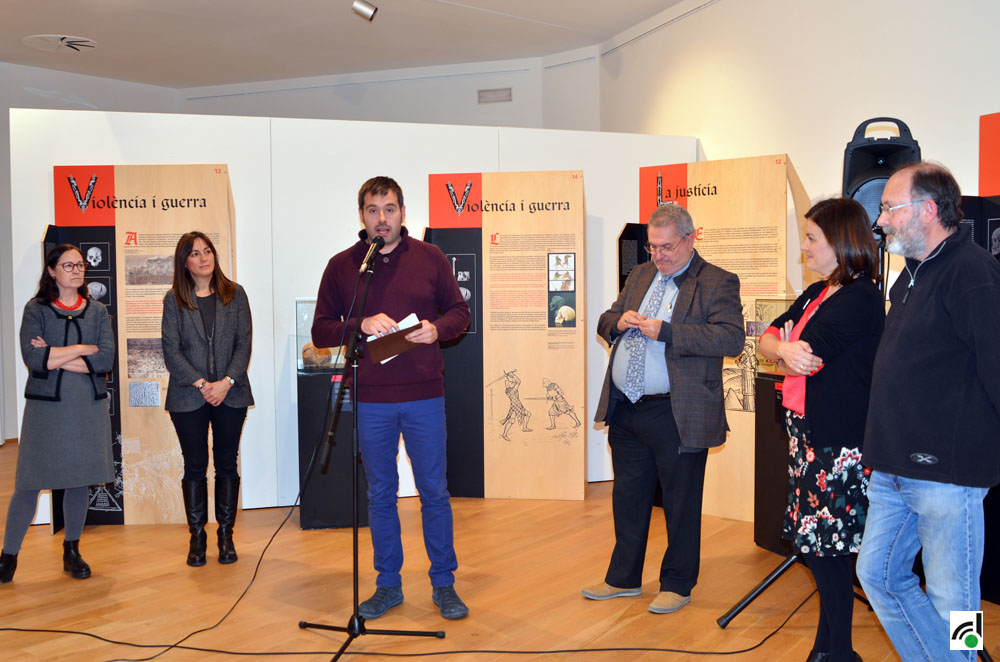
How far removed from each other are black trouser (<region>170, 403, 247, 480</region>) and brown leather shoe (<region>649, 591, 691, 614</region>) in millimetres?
2285

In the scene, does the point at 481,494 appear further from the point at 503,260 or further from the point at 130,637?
the point at 130,637

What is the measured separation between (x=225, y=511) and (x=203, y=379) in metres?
0.72

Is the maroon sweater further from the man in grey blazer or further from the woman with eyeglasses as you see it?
the woman with eyeglasses

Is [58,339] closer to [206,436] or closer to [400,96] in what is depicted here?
[206,436]

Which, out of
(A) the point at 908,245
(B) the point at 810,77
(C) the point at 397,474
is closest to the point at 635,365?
(C) the point at 397,474

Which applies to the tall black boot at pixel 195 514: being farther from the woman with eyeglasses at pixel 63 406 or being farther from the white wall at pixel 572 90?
the white wall at pixel 572 90

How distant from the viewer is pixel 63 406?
3883 millimetres

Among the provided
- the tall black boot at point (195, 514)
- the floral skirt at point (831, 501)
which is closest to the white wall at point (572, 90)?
the tall black boot at point (195, 514)

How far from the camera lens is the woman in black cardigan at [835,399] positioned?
252cm

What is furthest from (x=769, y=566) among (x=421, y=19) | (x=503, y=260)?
(x=421, y=19)

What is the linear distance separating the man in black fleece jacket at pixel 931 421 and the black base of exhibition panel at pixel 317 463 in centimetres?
313

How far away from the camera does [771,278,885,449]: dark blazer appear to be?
8.23 ft

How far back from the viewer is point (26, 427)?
3883mm

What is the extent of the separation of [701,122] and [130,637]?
521 centimetres
